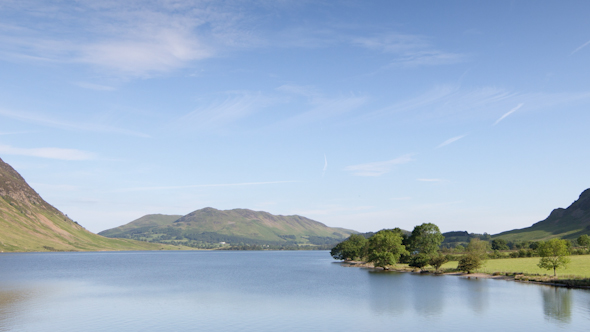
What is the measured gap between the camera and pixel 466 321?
216 feet

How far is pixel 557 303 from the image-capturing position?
8000cm

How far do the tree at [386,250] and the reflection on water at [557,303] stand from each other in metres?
73.8

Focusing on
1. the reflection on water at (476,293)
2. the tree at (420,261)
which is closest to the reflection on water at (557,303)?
the reflection on water at (476,293)

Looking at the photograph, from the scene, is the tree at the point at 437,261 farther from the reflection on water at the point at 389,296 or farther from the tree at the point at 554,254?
the tree at the point at 554,254

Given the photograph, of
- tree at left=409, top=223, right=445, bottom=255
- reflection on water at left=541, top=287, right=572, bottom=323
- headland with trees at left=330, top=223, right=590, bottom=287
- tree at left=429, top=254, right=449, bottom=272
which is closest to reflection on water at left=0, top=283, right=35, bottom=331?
reflection on water at left=541, top=287, right=572, bottom=323

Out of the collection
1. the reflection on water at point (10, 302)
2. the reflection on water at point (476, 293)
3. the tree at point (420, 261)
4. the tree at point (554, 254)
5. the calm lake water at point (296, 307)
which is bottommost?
the reflection on water at point (10, 302)

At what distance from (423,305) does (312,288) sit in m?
40.2

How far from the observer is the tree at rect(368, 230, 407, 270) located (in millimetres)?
172875

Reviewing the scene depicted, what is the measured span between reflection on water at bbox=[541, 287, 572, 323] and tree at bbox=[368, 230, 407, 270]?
73.8 meters

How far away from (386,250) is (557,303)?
334 ft

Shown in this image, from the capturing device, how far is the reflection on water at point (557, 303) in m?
67.8

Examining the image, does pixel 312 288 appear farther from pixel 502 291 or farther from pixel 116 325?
pixel 116 325

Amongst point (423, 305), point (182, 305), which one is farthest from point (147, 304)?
point (423, 305)

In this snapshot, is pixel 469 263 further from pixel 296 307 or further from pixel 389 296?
pixel 296 307
